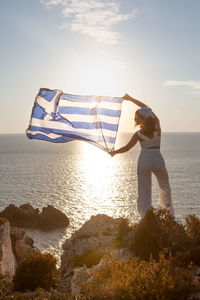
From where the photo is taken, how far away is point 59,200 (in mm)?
87750

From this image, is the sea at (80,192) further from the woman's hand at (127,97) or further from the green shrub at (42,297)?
the green shrub at (42,297)

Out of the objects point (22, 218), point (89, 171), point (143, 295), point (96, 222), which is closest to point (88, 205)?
point (22, 218)

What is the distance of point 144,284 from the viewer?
548 cm

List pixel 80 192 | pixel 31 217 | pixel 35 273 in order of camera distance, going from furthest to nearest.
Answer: pixel 80 192 → pixel 31 217 → pixel 35 273

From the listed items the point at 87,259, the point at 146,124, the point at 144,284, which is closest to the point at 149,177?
the point at 146,124

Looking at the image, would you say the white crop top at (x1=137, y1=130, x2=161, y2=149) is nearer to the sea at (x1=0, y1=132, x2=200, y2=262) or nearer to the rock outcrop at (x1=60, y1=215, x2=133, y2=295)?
the rock outcrop at (x1=60, y1=215, x2=133, y2=295)

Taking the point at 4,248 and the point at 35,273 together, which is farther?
the point at 4,248

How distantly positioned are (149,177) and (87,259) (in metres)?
3.03

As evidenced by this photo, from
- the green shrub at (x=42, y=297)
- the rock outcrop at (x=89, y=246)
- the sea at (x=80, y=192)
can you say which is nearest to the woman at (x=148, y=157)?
the rock outcrop at (x=89, y=246)

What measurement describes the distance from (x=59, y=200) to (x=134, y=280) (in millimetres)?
83840

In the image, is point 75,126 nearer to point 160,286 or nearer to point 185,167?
point 160,286

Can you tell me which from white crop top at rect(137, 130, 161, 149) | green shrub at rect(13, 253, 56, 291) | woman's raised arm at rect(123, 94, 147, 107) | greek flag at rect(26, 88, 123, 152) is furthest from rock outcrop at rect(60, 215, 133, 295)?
woman's raised arm at rect(123, 94, 147, 107)

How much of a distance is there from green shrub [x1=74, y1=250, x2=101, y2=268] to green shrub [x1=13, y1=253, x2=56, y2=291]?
239 centimetres

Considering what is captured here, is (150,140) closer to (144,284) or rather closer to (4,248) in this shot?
(144,284)
